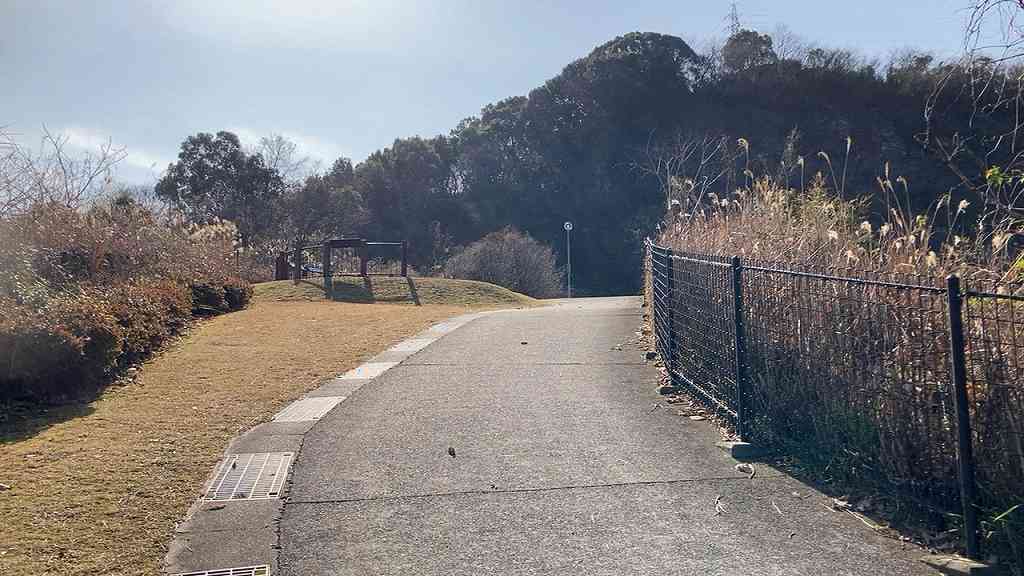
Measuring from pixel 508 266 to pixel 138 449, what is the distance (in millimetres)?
29173

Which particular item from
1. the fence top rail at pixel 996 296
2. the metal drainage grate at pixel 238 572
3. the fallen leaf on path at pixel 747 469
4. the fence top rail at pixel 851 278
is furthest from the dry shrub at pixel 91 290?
the fence top rail at pixel 996 296

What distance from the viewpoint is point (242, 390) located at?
8.70m

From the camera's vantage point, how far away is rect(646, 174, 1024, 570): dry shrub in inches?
161

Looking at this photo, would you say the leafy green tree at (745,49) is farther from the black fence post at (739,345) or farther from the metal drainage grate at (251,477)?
the metal drainage grate at (251,477)

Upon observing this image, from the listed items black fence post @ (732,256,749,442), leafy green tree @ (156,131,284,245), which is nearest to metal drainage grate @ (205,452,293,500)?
black fence post @ (732,256,749,442)

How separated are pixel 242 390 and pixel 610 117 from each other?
42.4 meters

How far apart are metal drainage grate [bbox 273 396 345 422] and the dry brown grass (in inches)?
8.0

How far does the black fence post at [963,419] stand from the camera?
4023 millimetres

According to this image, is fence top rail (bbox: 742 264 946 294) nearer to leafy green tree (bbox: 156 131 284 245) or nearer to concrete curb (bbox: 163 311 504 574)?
concrete curb (bbox: 163 311 504 574)

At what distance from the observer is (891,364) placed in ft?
15.8

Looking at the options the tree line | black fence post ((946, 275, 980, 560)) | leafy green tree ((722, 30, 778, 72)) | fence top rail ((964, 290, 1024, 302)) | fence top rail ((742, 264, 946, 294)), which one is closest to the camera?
fence top rail ((964, 290, 1024, 302))

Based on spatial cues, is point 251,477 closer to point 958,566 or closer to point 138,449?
point 138,449

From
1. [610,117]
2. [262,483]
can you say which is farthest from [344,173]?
[262,483]

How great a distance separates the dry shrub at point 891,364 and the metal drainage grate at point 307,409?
3408 millimetres
